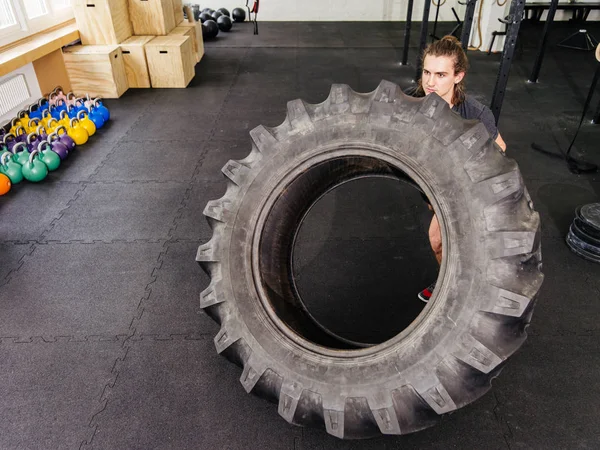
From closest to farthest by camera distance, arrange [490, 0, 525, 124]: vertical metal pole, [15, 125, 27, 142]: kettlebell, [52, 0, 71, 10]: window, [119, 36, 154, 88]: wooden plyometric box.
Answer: [490, 0, 525, 124]: vertical metal pole
[15, 125, 27, 142]: kettlebell
[119, 36, 154, 88]: wooden plyometric box
[52, 0, 71, 10]: window

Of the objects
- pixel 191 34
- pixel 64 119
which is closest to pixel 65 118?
pixel 64 119

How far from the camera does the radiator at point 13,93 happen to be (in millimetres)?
5180

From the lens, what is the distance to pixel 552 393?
237cm

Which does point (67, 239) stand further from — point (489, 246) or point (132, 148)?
point (489, 246)

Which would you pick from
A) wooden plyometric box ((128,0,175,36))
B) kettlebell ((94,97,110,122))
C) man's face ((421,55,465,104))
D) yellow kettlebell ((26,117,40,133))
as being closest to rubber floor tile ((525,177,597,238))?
man's face ((421,55,465,104))

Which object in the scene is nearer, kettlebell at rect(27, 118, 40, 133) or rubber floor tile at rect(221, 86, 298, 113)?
kettlebell at rect(27, 118, 40, 133)

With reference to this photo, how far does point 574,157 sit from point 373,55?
473cm

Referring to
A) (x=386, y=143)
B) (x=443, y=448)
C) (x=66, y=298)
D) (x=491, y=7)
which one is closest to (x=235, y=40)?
(x=491, y=7)

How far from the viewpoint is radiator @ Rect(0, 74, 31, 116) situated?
518cm

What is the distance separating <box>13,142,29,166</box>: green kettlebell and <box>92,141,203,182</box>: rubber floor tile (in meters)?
0.67

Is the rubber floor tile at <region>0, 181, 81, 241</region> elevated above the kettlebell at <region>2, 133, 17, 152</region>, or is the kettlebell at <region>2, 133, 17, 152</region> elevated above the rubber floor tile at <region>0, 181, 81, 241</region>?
the kettlebell at <region>2, 133, 17, 152</region>

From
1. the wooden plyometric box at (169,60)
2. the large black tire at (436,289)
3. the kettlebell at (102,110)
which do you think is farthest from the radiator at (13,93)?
the large black tire at (436,289)

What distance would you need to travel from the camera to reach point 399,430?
1.72 m

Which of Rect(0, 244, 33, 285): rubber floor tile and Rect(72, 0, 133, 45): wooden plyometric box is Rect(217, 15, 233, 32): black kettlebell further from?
Rect(0, 244, 33, 285): rubber floor tile
